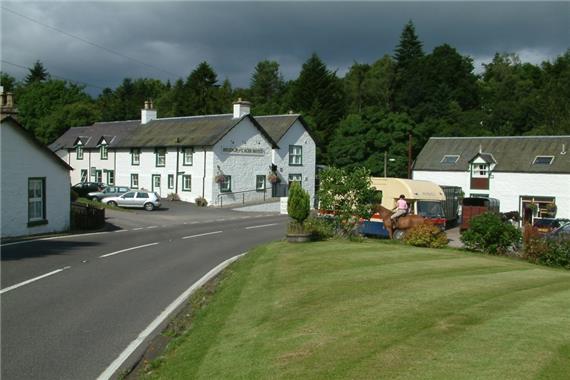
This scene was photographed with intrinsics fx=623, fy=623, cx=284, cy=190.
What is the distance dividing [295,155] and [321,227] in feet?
131

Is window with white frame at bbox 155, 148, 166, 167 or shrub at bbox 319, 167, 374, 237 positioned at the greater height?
window with white frame at bbox 155, 148, 166, 167

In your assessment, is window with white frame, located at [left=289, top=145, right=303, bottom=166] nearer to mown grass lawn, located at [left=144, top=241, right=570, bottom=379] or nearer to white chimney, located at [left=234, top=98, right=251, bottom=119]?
white chimney, located at [left=234, top=98, right=251, bottom=119]

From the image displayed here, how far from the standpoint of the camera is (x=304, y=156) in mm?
65125

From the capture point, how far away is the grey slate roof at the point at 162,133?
56819mm

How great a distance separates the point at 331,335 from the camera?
29.8 ft

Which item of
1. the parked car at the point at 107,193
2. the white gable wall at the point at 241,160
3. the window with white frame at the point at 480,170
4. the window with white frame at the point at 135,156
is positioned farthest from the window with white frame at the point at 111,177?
the window with white frame at the point at 480,170

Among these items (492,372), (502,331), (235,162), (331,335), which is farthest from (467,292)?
(235,162)

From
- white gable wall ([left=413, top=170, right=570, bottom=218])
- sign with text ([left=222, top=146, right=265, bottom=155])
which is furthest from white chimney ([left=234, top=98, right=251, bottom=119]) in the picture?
white gable wall ([left=413, top=170, right=570, bottom=218])

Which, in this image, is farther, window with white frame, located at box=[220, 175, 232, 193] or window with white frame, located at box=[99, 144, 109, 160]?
window with white frame, located at box=[99, 144, 109, 160]

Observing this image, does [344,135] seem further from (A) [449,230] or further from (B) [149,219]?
(B) [149,219]

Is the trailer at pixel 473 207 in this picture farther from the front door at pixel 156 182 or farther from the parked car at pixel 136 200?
the front door at pixel 156 182

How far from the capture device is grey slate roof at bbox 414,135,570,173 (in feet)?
161

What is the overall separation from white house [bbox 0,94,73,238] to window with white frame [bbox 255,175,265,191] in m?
28.6

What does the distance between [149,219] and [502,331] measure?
34.0 m
